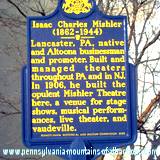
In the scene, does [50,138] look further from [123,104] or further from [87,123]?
[123,104]

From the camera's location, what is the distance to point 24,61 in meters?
8.23

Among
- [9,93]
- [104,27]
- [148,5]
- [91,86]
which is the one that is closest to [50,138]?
[91,86]

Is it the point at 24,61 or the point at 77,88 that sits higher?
the point at 24,61

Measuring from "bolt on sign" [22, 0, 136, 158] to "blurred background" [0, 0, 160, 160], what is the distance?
7.36ft

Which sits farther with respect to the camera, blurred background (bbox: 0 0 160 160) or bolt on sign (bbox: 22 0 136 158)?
blurred background (bbox: 0 0 160 160)

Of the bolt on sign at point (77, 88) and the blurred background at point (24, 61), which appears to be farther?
the blurred background at point (24, 61)

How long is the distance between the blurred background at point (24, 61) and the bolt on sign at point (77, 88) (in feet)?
7.36

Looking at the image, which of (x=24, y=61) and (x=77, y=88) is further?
(x=24, y=61)

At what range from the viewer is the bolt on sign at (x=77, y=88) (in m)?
5.75

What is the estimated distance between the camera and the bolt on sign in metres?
5.75

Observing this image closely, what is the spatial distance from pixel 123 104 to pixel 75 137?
0.67 metres

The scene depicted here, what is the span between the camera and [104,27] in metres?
5.91

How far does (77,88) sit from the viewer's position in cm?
578

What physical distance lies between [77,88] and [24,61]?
8.67 ft
